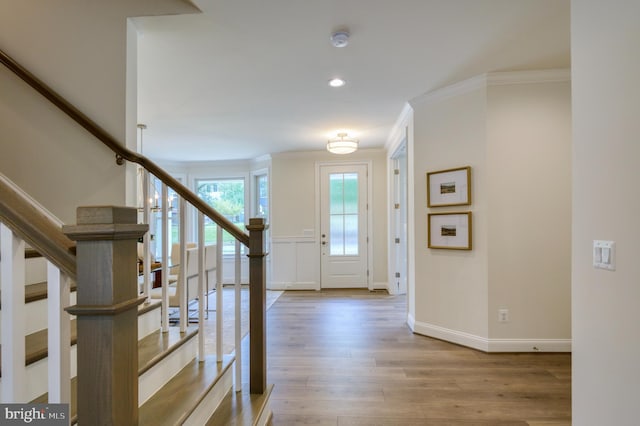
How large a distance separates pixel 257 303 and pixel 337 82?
2172 millimetres

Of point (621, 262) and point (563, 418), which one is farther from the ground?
point (621, 262)

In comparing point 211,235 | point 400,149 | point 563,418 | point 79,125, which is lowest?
point 563,418

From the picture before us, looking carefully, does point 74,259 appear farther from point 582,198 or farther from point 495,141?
point 495,141

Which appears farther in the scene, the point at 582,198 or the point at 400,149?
the point at 400,149

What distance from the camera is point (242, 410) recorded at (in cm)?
167

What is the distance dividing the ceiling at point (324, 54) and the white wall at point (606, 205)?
84 centimetres

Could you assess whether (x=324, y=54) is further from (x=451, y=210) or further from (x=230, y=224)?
(x=451, y=210)

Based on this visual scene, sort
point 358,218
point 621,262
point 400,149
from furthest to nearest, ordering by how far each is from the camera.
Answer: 1. point 358,218
2. point 400,149
3. point 621,262

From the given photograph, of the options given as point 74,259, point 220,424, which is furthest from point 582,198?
point 220,424

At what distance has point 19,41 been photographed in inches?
73.5

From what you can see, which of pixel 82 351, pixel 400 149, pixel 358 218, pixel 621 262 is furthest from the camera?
pixel 358 218

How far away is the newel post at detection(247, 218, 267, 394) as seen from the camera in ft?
6.04

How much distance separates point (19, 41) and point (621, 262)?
3.26 meters

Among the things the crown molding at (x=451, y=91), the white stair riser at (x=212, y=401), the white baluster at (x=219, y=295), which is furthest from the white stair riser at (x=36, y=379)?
the crown molding at (x=451, y=91)
